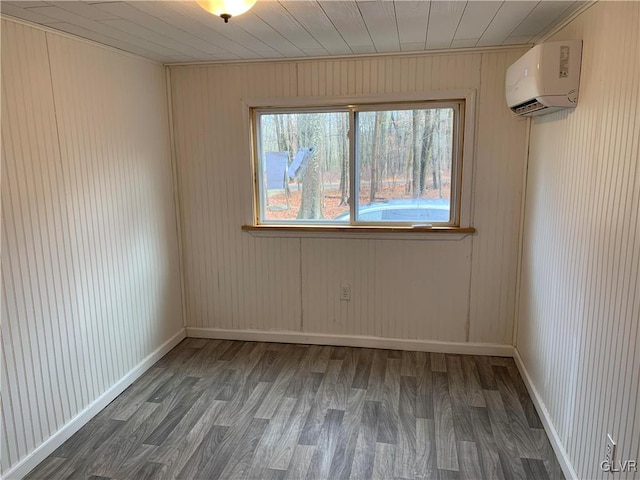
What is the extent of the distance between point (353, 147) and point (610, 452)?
2356mm

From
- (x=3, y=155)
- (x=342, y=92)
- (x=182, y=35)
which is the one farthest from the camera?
(x=342, y=92)

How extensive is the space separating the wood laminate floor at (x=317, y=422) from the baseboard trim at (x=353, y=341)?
72mm

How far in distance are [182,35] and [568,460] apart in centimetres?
296

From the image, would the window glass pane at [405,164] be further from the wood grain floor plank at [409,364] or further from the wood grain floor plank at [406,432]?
the wood grain floor plank at [406,432]

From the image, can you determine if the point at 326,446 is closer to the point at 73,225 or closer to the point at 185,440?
the point at 185,440

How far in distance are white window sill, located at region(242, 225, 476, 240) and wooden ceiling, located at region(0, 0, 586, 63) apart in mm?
1236

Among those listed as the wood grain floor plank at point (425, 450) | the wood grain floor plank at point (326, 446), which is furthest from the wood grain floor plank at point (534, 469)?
the wood grain floor plank at point (326, 446)

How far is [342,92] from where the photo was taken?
3.21 m

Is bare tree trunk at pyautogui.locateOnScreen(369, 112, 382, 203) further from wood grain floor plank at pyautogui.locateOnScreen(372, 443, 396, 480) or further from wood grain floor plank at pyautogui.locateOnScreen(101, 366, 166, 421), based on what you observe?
wood grain floor plank at pyautogui.locateOnScreen(101, 366, 166, 421)

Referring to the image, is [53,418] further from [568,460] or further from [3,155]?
[568,460]

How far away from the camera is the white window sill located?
3.22 m

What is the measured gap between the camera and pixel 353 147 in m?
3.29

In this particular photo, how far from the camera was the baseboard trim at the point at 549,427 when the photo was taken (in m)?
2.07

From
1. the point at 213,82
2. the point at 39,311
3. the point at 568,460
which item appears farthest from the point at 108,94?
the point at 568,460
